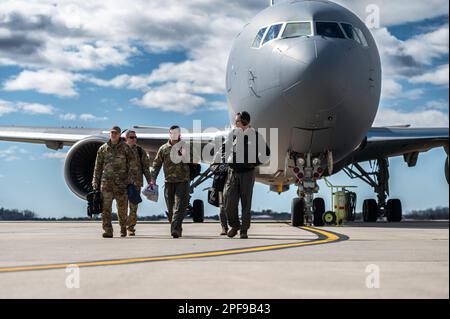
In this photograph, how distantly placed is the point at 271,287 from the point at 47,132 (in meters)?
16.5

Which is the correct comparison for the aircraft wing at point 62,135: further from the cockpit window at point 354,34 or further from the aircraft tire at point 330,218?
the cockpit window at point 354,34

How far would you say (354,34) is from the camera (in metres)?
13.1

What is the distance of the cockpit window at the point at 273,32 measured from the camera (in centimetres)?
1318

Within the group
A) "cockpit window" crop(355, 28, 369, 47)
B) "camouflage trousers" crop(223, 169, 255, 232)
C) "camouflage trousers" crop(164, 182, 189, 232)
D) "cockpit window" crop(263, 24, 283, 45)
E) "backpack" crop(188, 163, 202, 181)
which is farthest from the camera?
"cockpit window" crop(355, 28, 369, 47)

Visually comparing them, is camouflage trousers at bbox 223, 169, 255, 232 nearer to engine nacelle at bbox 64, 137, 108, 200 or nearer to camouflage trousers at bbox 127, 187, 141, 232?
camouflage trousers at bbox 127, 187, 141, 232

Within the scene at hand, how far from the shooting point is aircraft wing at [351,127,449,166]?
56.1 ft

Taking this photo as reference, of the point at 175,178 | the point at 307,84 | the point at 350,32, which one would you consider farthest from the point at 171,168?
the point at 350,32

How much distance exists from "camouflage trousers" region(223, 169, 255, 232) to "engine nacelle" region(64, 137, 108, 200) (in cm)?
716

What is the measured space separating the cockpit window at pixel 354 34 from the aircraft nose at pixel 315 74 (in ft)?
2.43

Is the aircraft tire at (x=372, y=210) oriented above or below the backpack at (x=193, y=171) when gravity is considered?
below

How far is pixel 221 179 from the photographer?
9.55 metres

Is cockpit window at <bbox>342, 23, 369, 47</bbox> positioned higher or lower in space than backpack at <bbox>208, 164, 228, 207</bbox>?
higher

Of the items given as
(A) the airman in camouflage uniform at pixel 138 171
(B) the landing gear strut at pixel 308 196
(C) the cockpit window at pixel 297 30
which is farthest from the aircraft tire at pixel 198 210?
(A) the airman in camouflage uniform at pixel 138 171

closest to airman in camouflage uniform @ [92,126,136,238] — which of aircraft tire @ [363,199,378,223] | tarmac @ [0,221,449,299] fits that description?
tarmac @ [0,221,449,299]
